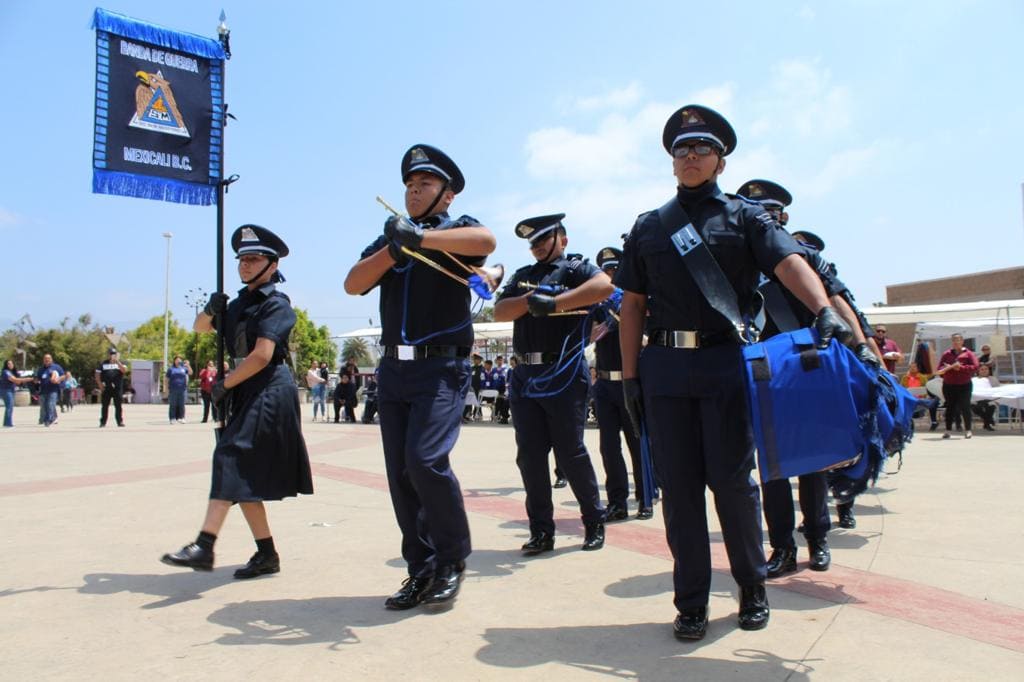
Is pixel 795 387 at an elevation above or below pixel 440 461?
above

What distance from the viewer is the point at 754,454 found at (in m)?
3.32

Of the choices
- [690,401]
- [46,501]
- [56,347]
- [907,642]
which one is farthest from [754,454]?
[56,347]

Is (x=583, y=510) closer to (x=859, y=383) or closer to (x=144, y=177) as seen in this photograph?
(x=859, y=383)

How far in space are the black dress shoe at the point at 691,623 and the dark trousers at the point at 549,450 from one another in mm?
1637

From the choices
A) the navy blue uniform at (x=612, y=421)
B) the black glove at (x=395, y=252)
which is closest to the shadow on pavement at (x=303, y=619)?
the black glove at (x=395, y=252)

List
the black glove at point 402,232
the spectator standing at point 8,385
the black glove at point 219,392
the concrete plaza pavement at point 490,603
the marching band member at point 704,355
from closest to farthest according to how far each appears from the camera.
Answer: the concrete plaza pavement at point 490,603 → the marching band member at point 704,355 → the black glove at point 402,232 → the black glove at point 219,392 → the spectator standing at point 8,385

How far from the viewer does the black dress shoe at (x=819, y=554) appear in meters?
4.30

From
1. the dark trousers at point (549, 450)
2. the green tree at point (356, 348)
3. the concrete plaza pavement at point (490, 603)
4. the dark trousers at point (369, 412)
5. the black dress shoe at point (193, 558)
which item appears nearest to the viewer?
the concrete plaza pavement at point (490, 603)

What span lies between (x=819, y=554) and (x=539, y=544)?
5.32ft

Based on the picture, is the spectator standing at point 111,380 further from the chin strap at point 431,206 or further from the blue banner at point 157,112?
the chin strap at point 431,206

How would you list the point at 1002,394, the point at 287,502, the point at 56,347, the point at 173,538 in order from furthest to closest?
the point at 56,347, the point at 1002,394, the point at 287,502, the point at 173,538

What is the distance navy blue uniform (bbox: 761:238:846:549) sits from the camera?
4277mm

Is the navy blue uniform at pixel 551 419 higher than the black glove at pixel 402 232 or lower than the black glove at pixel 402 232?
lower

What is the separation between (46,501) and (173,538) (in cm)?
241
